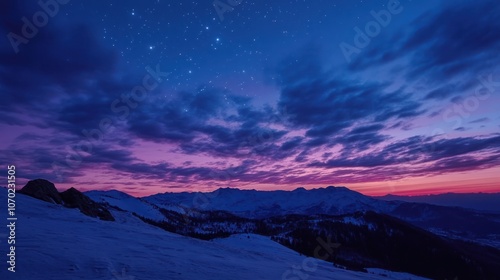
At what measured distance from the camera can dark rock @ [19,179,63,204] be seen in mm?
28609

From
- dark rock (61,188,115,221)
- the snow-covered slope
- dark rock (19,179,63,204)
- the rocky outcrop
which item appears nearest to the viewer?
the snow-covered slope

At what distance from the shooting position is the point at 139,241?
16.2 metres

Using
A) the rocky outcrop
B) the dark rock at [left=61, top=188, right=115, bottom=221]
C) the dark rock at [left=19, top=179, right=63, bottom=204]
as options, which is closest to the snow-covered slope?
the dark rock at [left=19, top=179, right=63, bottom=204]

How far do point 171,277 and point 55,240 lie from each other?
574 centimetres

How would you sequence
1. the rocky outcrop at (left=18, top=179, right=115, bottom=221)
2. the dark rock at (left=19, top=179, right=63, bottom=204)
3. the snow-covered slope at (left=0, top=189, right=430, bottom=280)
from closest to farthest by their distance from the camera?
the snow-covered slope at (left=0, top=189, right=430, bottom=280) → the dark rock at (left=19, top=179, right=63, bottom=204) → the rocky outcrop at (left=18, top=179, right=115, bottom=221)

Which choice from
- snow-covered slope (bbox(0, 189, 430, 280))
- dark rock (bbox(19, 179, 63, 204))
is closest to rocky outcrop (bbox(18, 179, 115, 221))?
dark rock (bbox(19, 179, 63, 204))

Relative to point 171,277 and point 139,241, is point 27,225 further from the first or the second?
point 171,277

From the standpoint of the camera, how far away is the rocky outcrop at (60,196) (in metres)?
29.0

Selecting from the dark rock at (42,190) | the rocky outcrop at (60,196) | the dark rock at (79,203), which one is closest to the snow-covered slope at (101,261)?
the dark rock at (42,190)

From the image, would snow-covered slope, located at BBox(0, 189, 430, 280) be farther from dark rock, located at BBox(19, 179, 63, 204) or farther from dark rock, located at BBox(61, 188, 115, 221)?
dark rock, located at BBox(61, 188, 115, 221)

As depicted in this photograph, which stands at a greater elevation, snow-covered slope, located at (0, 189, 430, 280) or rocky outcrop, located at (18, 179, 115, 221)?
rocky outcrop, located at (18, 179, 115, 221)

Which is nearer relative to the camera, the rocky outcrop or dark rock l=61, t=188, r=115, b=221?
the rocky outcrop

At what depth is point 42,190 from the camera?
30000 millimetres

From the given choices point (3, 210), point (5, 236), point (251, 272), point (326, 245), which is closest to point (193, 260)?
point (251, 272)
